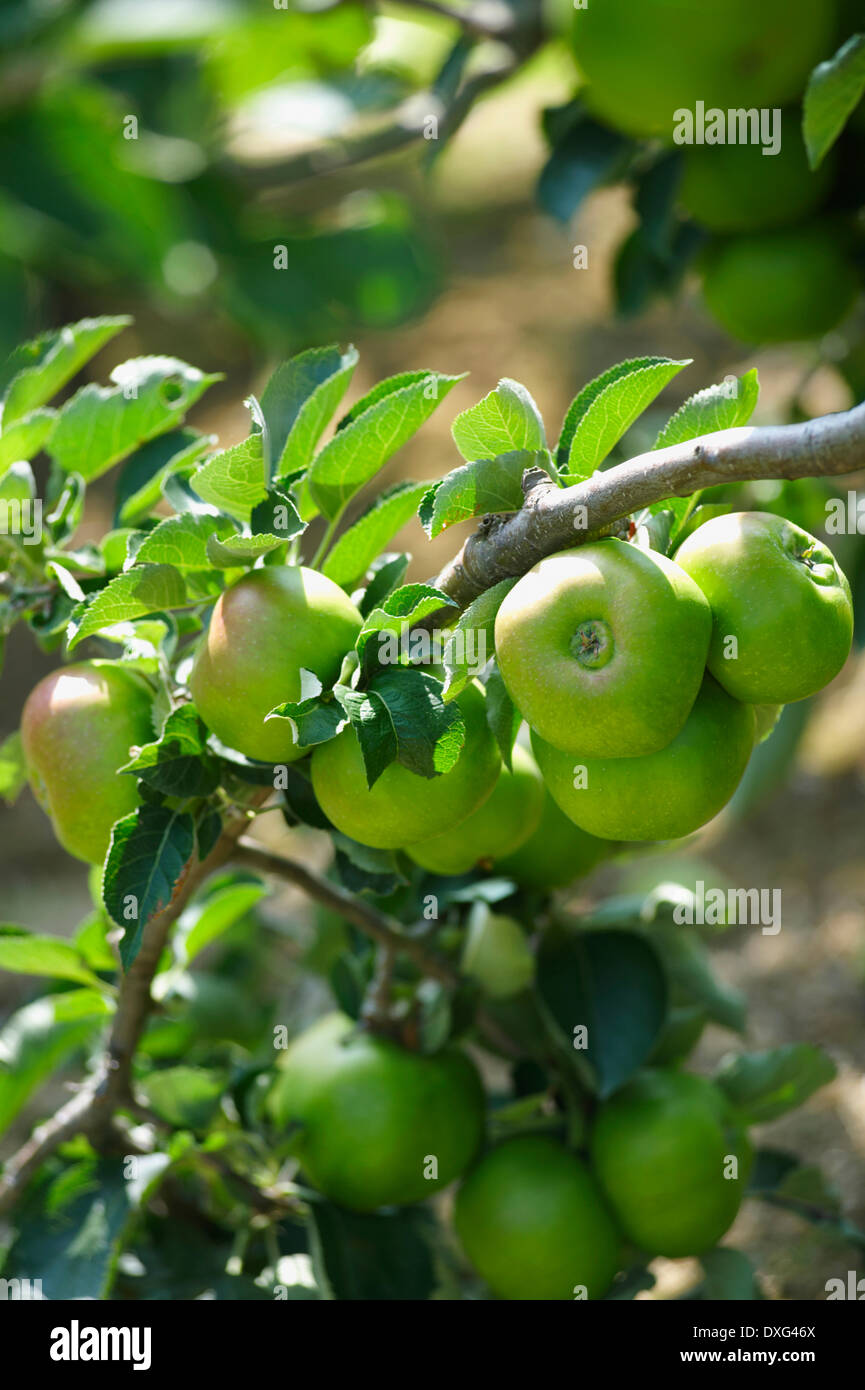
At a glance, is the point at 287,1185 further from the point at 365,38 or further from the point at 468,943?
the point at 365,38

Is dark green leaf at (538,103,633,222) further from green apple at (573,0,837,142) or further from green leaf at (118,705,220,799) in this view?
green leaf at (118,705,220,799)

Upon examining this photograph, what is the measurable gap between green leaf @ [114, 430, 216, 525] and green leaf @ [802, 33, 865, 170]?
Result: 15.0 inches

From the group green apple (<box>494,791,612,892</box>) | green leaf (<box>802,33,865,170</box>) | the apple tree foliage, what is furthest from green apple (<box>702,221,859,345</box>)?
green apple (<box>494,791,612,892</box>)

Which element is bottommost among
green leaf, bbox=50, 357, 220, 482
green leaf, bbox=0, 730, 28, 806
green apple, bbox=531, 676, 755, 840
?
green apple, bbox=531, 676, 755, 840

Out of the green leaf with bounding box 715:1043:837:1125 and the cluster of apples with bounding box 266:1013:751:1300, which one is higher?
the green leaf with bounding box 715:1043:837:1125

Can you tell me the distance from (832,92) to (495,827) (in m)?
0.45

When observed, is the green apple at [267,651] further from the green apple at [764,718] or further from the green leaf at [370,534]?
the green apple at [764,718]

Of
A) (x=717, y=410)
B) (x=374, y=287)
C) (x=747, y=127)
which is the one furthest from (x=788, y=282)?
(x=374, y=287)

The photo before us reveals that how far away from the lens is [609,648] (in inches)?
17.8

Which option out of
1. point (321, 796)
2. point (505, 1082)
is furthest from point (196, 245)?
point (321, 796)

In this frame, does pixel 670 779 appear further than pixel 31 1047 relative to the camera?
No

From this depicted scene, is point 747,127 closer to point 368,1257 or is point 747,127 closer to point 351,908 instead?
point 351,908

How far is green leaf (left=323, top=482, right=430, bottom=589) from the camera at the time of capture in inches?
22.9

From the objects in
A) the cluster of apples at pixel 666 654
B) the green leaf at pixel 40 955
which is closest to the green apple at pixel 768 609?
the cluster of apples at pixel 666 654
